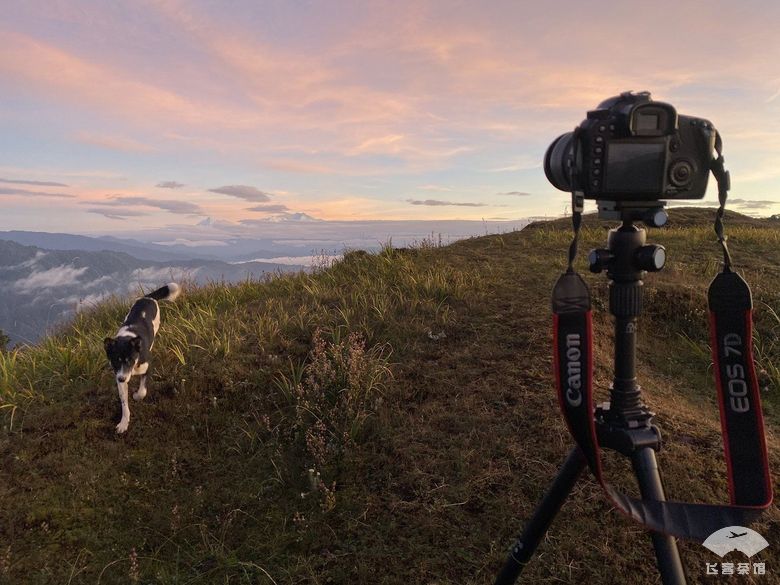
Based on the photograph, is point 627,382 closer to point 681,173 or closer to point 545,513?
point 545,513

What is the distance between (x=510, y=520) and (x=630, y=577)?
0.67 m

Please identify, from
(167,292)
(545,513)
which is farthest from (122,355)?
(545,513)

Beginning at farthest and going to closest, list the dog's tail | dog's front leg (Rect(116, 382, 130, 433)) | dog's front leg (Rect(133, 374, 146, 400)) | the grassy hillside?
the dog's tail
dog's front leg (Rect(133, 374, 146, 400))
dog's front leg (Rect(116, 382, 130, 433))
the grassy hillside

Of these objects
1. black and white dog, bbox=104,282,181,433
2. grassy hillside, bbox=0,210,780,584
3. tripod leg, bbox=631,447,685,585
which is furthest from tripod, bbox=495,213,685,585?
black and white dog, bbox=104,282,181,433

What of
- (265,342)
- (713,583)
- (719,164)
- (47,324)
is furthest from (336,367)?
(47,324)

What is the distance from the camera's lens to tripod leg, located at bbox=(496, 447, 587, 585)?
1.83m

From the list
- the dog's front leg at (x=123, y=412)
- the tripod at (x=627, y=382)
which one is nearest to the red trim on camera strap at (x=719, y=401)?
the tripod at (x=627, y=382)

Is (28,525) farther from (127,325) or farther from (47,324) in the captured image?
(47,324)

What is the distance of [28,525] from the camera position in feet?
10.2

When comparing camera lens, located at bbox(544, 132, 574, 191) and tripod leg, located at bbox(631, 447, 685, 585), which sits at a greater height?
camera lens, located at bbox(544, 132, 574, 191)

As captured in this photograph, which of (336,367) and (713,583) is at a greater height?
(336,367)

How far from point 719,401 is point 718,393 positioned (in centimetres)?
3

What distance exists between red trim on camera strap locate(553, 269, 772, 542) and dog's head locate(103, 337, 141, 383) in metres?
3.90

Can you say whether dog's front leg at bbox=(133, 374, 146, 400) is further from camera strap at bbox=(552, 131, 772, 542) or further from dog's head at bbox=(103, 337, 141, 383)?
camera strap at bbox=(552, 131, 772, 542)
